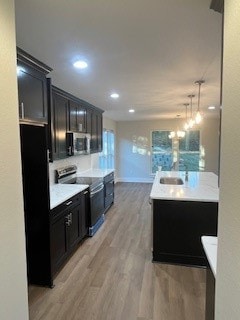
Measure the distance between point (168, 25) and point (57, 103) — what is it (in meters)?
2.27

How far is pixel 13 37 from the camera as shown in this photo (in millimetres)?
1352

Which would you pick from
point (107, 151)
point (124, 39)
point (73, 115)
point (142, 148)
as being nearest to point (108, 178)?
point (73, 115)

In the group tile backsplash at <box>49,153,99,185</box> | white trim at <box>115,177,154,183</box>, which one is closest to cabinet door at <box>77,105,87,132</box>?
tile backsplash at <box>49,153,99,185</box>

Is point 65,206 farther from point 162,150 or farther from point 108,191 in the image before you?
point 162,150

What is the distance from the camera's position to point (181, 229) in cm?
301

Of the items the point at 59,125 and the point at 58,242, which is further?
the point at 59,125

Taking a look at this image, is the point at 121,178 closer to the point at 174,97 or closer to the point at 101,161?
the point at 101,161

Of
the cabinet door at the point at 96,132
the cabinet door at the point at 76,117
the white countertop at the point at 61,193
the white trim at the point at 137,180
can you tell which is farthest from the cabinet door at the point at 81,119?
the white trim at the point at 137,180

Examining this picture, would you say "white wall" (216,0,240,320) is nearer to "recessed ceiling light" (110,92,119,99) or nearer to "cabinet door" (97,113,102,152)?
"recessed ceiling light" (110,92,119,99)

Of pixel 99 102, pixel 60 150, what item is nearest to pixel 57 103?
pixel 60 150

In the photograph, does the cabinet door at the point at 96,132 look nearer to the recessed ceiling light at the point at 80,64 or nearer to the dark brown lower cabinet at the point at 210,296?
the recessed ceiling light at the point at 80,64

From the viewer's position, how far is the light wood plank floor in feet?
7.00

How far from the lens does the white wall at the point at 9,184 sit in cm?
127

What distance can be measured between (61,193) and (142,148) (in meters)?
6.14
